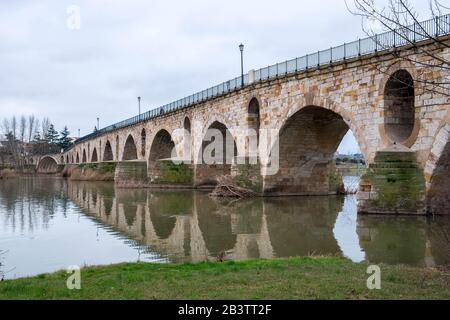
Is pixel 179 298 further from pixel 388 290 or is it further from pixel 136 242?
pixel 136 242

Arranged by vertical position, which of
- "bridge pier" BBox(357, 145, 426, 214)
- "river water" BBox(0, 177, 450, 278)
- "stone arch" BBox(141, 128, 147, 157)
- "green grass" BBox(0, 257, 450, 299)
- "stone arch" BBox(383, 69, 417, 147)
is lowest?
"river water" BBox(0, 177, 450, 278)

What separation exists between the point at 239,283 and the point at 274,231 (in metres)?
8.81

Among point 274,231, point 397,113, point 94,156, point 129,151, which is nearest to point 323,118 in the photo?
point 397,113

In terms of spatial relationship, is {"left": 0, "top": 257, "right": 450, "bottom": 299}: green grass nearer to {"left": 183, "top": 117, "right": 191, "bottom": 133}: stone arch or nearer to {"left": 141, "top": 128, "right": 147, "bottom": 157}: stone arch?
{"left": 183, "top": 117, "right": 191, "bottom": 133}: stone arch

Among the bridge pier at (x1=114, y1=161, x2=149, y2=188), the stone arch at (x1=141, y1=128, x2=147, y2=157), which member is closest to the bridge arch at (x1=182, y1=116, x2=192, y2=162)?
the bridge pier at (x1=114, y1=161, x2=149, y2=188)

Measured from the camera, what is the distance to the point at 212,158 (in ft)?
123

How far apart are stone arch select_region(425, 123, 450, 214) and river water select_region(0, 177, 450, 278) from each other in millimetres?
843

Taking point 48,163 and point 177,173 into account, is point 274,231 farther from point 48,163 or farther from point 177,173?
point 48,163

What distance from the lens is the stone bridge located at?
1630 centimetres

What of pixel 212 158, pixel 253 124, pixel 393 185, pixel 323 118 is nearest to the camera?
pixel 393 185

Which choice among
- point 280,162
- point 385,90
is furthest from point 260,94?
point 385,90

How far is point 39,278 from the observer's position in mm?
8031

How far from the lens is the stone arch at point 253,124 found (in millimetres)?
28266
